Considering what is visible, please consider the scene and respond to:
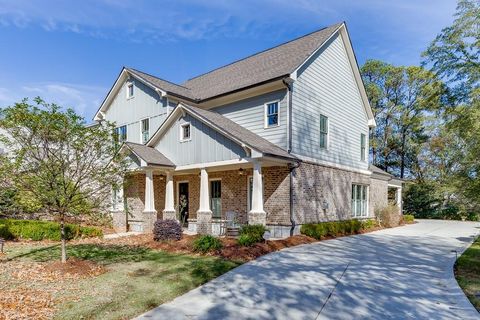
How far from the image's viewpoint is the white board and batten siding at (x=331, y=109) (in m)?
14.2

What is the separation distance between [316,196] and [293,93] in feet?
15.9

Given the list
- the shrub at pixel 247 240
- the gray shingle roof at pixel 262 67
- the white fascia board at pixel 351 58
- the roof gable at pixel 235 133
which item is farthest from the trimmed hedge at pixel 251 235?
the white fascia board at pixel 351 58

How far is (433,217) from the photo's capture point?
30625mm

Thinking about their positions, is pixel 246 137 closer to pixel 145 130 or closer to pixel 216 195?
pixel 216 195

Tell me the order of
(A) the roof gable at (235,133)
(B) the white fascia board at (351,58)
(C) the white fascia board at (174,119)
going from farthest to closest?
(B) the white fascia board at (351,58) < (C) the white fascia board at (174,119) < (A) the roof gable at (235,133)

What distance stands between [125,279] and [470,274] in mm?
8046

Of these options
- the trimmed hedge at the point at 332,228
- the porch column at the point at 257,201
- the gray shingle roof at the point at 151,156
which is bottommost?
the trimmed hedge at the point at 332,228

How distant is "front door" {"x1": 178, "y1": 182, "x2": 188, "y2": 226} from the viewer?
690 inches

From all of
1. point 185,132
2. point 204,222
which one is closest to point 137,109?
point 185,132

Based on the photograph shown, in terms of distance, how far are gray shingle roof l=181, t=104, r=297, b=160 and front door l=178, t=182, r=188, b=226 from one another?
5.03 metres

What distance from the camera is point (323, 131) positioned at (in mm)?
15758

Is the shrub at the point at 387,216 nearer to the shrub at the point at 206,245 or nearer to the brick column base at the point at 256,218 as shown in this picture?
the brick column base at the point at 256,218

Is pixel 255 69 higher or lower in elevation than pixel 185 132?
higher

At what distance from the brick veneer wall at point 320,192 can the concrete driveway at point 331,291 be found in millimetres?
3819
